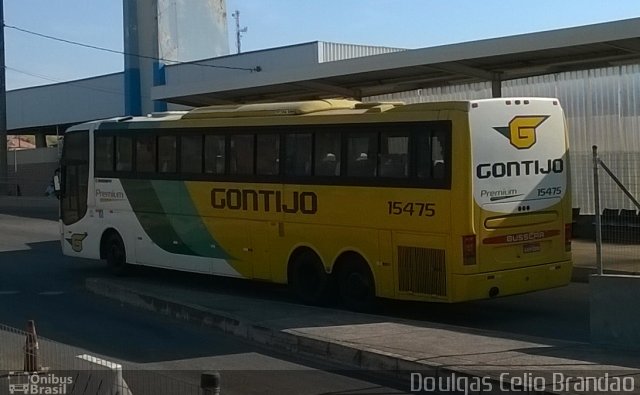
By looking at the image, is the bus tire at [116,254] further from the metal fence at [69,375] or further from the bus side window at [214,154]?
the metal fence at [69,375]

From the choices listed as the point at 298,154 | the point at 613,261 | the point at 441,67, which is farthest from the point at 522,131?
the point at 441,67

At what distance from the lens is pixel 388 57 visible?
21812mm

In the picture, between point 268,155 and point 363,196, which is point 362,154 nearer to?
point 363,196

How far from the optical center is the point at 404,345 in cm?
1064

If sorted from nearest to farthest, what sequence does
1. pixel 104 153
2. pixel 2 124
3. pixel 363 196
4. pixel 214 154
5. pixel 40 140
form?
pixel 363 196 < pixel 214 154 < pixel 104 153 < pixel 2 124 < pixel 40 140

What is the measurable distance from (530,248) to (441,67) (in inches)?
333

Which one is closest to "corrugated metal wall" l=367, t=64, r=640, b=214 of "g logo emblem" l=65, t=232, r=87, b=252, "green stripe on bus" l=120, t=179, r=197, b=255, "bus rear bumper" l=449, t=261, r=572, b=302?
"bus rear bumper" l=449, t=261, r=572, b=302

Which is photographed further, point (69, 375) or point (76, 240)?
point (76, 240)

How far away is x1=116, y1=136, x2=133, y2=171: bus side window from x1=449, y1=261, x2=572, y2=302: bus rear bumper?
26.0 feet

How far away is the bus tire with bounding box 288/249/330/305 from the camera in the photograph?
14961 mm

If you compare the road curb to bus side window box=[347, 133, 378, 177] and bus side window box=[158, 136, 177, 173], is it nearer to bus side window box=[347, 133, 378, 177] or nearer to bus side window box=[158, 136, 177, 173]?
bus side window box=[158, 136, 177, 173]

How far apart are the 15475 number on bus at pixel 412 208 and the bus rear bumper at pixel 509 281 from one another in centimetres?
96

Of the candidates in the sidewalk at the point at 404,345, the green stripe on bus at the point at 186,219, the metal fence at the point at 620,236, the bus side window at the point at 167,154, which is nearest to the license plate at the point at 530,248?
the sidewalk at the point at 404,345

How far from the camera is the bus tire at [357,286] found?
563 inches
